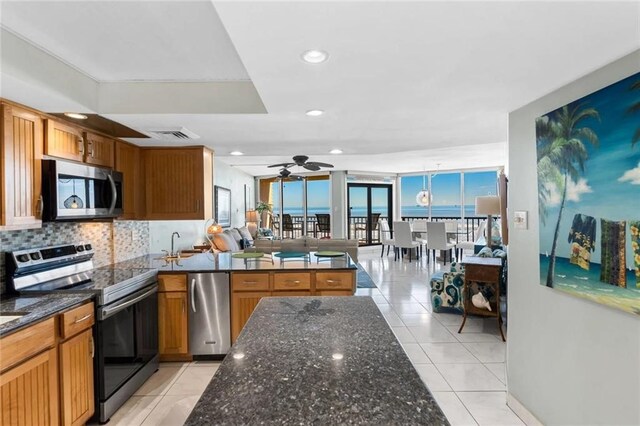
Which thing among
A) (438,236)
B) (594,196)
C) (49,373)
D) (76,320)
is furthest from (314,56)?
(438,236)

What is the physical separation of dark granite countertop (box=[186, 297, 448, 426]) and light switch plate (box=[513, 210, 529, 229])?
139 cm

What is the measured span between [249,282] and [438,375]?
1839mm

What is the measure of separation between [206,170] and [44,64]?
67.2 inches

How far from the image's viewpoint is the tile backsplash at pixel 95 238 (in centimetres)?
220

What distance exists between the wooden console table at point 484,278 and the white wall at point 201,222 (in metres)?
3.67

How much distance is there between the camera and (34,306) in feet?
6.12

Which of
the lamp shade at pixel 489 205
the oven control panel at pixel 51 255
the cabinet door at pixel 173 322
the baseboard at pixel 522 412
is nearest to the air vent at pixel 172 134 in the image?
the oven control panel at pixel 51 255

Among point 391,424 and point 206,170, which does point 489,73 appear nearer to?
point 391,424

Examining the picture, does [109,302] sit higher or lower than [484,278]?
higher

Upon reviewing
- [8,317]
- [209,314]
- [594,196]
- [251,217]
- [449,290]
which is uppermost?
[594,196]

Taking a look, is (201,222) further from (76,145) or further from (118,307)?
(118,307)

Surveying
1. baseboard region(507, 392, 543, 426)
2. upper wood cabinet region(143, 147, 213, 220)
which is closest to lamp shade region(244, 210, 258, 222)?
upper wood cabinet region(143, 147, 213, 220)

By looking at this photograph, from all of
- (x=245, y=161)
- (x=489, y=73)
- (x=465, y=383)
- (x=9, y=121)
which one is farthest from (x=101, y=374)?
(x=245, y=161)

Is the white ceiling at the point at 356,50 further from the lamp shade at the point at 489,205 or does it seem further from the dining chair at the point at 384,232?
the dining chair at the point at 384,232
